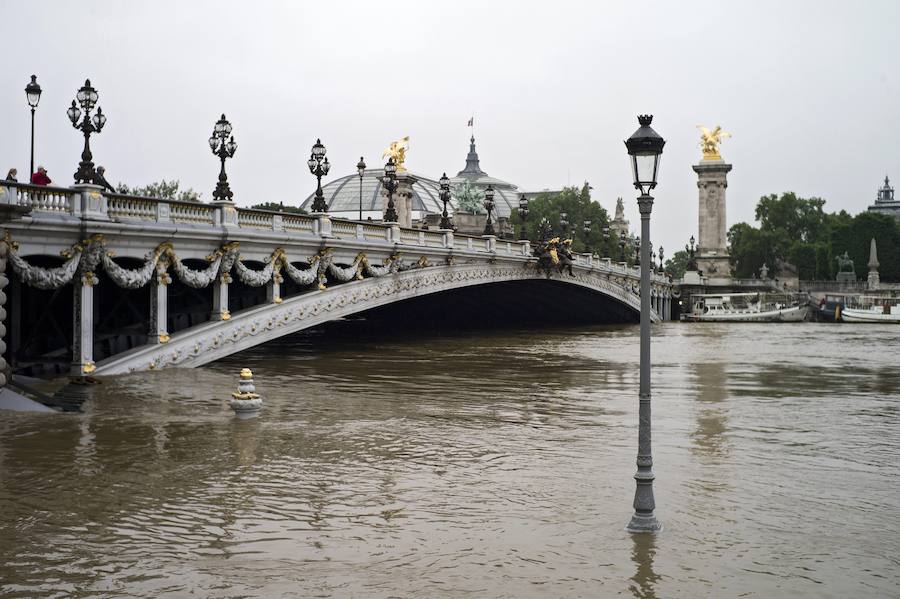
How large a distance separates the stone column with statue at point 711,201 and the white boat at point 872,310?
21.2m

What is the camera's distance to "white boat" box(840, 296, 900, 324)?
82188 mm

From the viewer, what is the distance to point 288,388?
2614 cm

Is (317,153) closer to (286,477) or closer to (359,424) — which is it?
(359,424)

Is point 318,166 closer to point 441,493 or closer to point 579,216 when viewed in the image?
point 441,493

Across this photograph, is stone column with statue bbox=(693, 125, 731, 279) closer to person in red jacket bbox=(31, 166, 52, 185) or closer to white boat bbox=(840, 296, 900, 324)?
white boat bbox=(840, 296, 900, 324)

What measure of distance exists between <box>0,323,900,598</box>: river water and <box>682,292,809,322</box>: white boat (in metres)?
62.7

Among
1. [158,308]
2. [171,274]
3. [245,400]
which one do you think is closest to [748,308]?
[171,274]

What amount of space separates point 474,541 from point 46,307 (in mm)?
16314

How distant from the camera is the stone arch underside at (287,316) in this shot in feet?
86.5

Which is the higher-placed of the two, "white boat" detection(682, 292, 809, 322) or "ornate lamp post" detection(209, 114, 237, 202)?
"ornate lamp post" detection(209, 114, 237, 202)

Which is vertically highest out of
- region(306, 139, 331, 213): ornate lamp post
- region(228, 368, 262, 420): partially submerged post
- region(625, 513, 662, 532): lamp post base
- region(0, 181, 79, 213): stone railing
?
region(306, 139, 331, 213): ornate lamp post

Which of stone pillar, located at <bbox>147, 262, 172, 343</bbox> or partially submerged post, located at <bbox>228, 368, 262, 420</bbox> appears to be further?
stone pillar, located at <bbox>147, 262, 172, 343</bbox>

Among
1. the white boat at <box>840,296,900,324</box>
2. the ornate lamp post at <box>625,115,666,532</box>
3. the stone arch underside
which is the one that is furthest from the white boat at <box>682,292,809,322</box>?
the ornate lamp post at <box>625,115,666,532</box>

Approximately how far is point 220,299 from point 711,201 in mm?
91651
